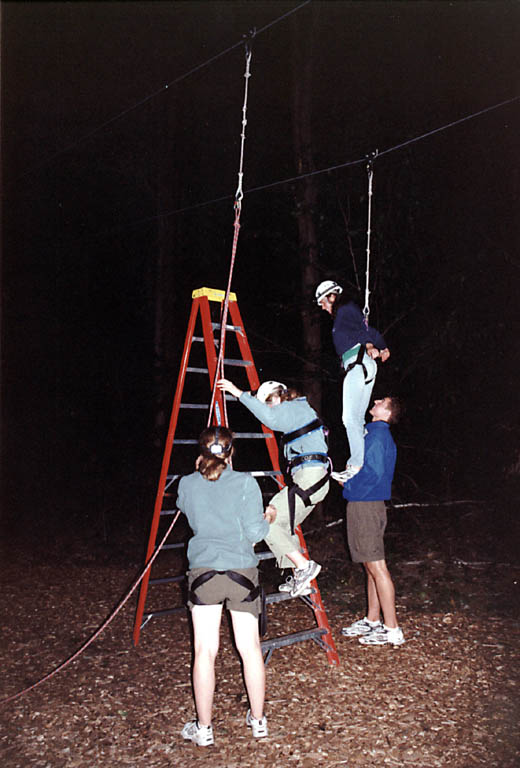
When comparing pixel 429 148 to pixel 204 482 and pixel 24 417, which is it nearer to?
pixel 204 482

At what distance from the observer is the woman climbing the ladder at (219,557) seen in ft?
11.2

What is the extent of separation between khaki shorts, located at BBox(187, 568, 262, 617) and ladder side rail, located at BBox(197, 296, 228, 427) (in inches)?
50.9

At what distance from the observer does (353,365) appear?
4.96 m

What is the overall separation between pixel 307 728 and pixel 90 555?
593 cm

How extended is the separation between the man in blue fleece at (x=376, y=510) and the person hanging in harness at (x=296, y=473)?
743mm

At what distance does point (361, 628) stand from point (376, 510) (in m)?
1.21

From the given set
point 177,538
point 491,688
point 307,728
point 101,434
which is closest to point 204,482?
point 307,728

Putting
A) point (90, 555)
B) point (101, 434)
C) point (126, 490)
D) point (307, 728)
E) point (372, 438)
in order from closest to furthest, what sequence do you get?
point (307, 728)
point (372, 438)
point (90, 555)
point (126, 490)
point (101, 434)

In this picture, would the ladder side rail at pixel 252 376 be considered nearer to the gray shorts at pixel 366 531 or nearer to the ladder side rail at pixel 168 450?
the ladder side rail at pixel 168 450

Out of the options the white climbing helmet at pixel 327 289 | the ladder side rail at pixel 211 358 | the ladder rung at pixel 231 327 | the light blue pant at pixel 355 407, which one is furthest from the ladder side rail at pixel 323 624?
the white climbing helmet at pixel 327 289

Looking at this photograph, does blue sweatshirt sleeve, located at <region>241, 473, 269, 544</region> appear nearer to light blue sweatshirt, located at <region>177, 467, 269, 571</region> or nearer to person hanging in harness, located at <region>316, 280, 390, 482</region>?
light blue sweatshirt, located at <region>177, 467, 269, 571</region>

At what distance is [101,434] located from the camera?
1717 centimetres

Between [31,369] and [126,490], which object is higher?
[31,369]

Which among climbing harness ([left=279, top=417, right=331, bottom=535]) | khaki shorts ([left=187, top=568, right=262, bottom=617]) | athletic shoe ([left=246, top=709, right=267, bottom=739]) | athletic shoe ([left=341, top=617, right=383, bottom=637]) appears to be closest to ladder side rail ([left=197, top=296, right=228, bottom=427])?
climbing harness ([left=279, top=417, right=331, bottom=535])
